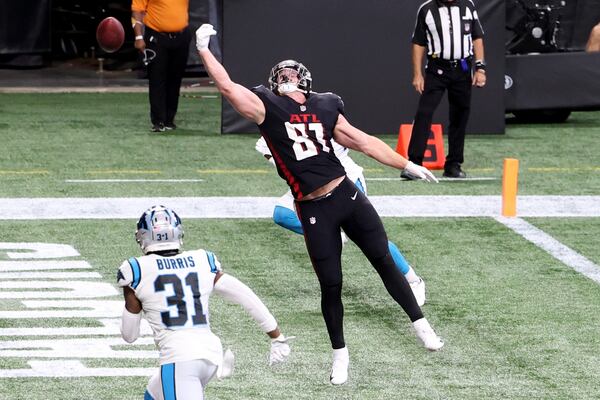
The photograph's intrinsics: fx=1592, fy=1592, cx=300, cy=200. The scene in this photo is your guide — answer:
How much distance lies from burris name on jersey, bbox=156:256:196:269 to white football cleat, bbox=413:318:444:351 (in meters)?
2.67

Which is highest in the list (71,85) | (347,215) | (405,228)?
(347,215)

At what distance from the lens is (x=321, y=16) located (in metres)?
18.9

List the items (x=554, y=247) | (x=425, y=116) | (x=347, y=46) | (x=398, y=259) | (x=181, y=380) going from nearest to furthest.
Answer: (x=181, y=380), (x=398, y=259), (x=554, y=247), (x=425, y=116), (x=347, y=46)

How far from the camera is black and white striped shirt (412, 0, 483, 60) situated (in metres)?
15.6

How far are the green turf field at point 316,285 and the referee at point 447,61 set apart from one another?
1.63 feet

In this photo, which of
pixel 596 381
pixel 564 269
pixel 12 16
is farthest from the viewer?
pixel 12 16

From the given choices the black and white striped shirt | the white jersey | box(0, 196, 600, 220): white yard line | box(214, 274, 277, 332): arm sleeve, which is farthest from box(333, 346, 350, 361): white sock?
the black and white striped shirt

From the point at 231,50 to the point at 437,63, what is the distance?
3738mm

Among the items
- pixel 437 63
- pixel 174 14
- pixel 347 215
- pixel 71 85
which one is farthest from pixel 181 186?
pixel 71 85

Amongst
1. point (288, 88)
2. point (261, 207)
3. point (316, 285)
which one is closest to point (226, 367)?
point (288, 88)

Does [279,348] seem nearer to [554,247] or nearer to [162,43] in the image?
[554,247]

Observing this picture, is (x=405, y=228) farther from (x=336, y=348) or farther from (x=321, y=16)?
(x=321, y=16)

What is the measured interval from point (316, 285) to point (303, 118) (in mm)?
2585

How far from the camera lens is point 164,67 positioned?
63.1ft
